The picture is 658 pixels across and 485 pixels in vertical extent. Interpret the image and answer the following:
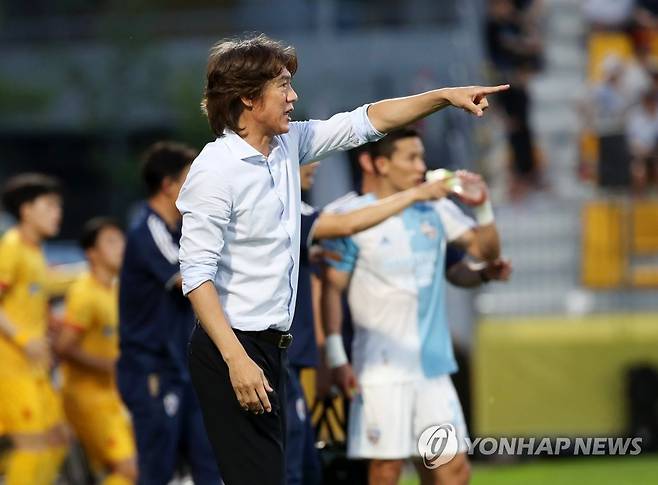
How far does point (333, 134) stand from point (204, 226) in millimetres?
741

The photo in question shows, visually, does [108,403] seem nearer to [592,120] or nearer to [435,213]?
[435,213]

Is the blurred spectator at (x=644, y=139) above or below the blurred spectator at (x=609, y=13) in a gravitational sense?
below

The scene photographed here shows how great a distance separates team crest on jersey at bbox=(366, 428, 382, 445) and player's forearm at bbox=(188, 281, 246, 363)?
242cm

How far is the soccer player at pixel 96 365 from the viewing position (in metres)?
10.2

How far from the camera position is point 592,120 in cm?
1700

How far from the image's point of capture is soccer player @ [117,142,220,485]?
26.0 feet

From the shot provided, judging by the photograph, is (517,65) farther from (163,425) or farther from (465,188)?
(465,188)

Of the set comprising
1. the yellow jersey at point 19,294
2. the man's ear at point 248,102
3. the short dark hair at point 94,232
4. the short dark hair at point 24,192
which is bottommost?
the yellow jersey at point 19,294

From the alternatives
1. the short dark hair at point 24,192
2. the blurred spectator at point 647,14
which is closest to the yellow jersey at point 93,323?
the short dark hair at point 24,192

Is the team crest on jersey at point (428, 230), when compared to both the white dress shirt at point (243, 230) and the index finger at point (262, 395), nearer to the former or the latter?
the white dress shirt at point (243, 230)

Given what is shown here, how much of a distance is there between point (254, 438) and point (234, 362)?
14.8 inches

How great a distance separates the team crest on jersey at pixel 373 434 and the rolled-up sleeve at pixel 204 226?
2468 millimetres

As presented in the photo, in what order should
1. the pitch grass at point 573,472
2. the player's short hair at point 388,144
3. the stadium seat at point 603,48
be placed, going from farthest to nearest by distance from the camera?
the stadium seat at point 603,48
the pitch grass at point 573,472
the player's short hair at point 388,144

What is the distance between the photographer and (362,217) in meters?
7.20
